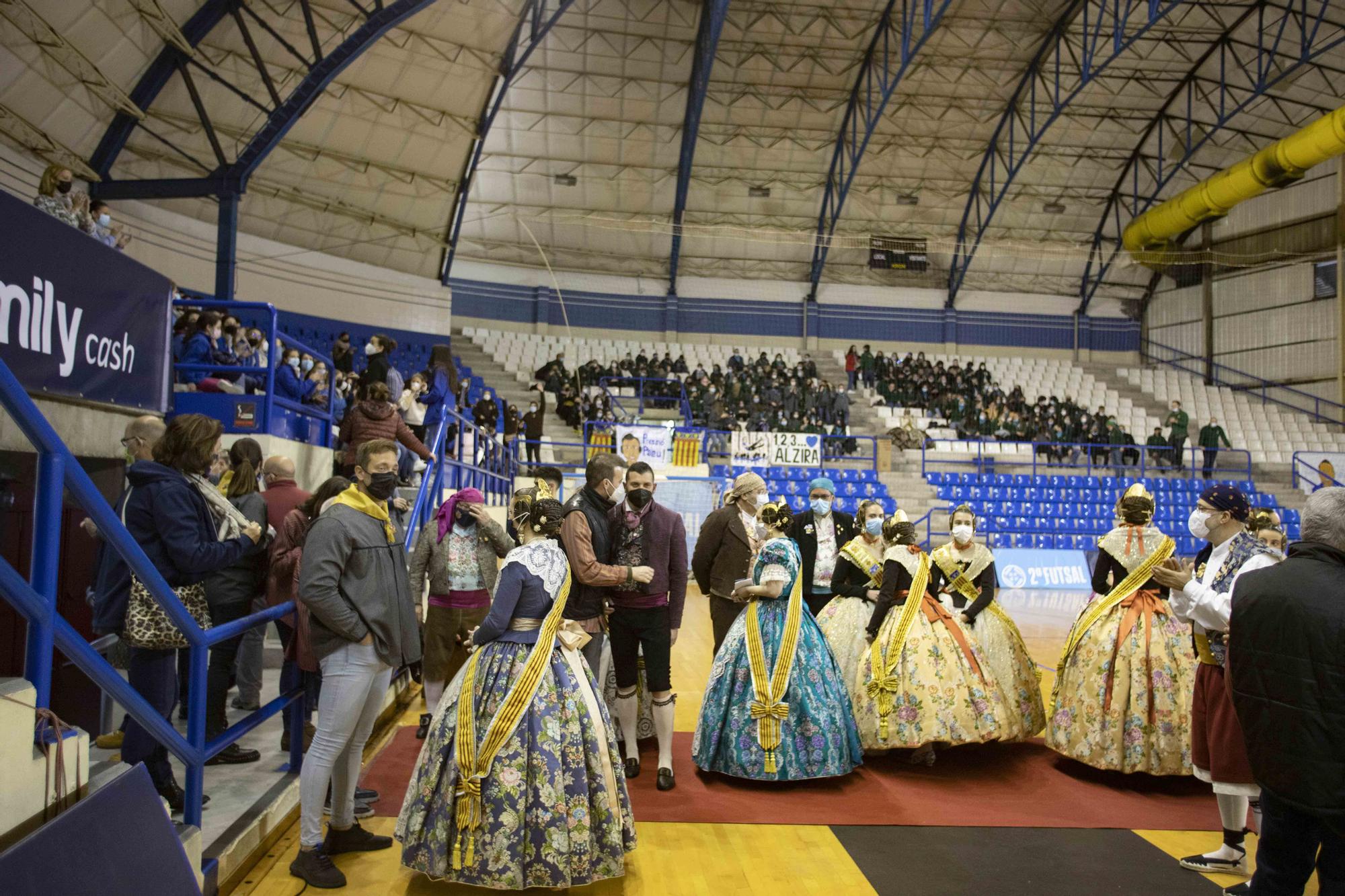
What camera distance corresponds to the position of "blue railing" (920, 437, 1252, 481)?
64.8ft

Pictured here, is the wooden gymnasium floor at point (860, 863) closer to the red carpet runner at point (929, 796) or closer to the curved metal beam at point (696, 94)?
the red carpet runner at point (929, 796)

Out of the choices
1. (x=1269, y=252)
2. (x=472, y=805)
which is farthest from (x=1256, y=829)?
(x=1269, y=252)

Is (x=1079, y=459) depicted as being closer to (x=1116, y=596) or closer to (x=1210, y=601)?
(x=1116, y=596)

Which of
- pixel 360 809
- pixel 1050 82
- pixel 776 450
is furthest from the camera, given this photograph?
pixel 1050 82

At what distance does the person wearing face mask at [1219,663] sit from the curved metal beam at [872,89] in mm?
15156

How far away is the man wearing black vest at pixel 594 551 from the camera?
4.25m

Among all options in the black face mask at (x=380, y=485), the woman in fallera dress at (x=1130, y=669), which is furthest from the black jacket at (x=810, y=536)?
the black face mask at (x=380, y=485)

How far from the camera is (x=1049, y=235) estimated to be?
2659cm

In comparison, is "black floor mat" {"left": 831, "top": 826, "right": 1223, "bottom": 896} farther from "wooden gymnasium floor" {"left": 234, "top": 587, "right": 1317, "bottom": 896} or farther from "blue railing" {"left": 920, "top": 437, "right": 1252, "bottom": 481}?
"blue railing" {"left": 920, "top": 437, "right": 1252, "bottom": 481}

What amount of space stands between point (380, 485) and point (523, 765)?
3.60 feet

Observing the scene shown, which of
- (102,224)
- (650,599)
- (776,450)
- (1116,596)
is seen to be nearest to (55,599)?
(650,599)

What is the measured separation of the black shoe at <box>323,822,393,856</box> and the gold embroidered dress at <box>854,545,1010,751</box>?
2542 mm

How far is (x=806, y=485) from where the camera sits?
1712 cm

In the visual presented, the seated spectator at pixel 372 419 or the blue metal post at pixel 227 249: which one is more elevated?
the blue metal post at pixel 227 249
